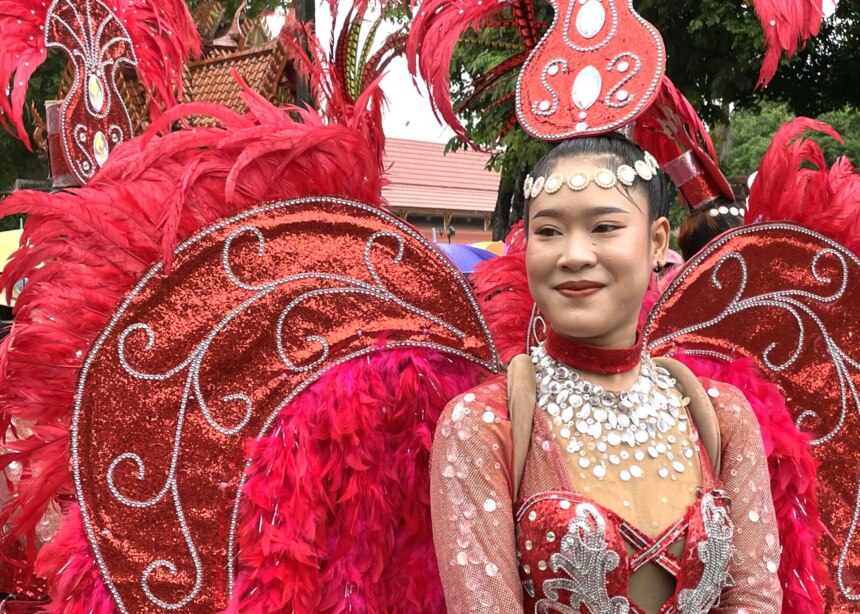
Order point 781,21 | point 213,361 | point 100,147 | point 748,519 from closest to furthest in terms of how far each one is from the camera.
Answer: point 748,519, point 213,361, point 781,21, point 100,147

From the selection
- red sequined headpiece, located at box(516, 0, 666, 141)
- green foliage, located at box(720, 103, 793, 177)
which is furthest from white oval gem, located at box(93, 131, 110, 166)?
green foliage, located at box(720, 103, 793, 177)

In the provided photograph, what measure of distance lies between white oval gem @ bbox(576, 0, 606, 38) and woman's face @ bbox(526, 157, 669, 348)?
1.00 feet

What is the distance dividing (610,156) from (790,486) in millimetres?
936

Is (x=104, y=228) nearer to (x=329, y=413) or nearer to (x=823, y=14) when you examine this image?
(x=329, y=413)

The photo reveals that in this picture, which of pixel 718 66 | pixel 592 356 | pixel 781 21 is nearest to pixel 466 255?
pixel 718 66

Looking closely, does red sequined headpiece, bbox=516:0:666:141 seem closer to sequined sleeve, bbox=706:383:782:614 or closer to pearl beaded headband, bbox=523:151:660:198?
pearl beaded headband, bbox=523:151:660:198

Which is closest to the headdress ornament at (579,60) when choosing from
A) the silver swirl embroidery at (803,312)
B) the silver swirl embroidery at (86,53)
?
the silver swirl embroidery at (803,312)

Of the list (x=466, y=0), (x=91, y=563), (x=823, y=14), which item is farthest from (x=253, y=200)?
(x=823, y=14)

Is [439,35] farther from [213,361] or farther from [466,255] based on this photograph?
[466,255]

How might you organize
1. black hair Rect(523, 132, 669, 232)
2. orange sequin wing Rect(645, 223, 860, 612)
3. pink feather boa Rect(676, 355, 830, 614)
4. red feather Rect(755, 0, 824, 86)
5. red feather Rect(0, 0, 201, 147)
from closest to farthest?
1. black hair Rect(523, 132, 669, 232)
2. red feather Rect(755, 0, 824, 86)
3. pink feather boa Rect(676, 355, 830, 614)
4. orange sequin wing Rect(645, 223, 860, 612)
5. red feather Rect(0, 0, 201, 147)

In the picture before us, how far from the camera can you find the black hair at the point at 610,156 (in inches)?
64.3

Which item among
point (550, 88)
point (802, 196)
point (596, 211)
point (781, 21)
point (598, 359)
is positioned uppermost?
point (781, 21)

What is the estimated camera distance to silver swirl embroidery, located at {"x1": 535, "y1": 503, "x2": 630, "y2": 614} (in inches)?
59.4

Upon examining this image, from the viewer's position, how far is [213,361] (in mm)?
1816
